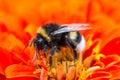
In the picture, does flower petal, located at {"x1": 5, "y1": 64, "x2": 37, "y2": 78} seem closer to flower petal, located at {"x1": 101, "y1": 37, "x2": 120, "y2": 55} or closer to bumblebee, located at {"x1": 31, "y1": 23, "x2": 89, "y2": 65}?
bumblebee, located at {"x1": 31, "y1": 23, "x2": 89, "y2": 65}

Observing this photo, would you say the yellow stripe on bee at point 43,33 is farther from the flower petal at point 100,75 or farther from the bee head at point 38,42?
the flower petal at point 100,75

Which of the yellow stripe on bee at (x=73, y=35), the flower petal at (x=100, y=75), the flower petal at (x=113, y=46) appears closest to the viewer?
the flower petal at (x=100, y=75)

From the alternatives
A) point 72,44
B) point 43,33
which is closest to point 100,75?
point 72,44

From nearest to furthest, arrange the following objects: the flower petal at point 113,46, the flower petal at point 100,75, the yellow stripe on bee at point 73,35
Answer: the flower petal at point 100,75 < the yellow stripe on bee at point 73,35 < the flower petal at point 113,46

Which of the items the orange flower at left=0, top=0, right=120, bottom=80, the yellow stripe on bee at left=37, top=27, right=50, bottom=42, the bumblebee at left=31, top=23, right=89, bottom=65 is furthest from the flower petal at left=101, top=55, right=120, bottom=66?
the yellow stripe on bee at left=37, top=27, right=50, bottom=42

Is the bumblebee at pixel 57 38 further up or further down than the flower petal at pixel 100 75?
further up

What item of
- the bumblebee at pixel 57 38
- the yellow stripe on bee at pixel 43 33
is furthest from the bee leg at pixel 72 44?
the yellow stripe on bee at pixel 43 33

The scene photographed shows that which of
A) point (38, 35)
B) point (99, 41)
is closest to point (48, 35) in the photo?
point (38, 35)

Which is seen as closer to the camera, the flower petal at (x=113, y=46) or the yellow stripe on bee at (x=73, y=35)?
the yellow stripe on bee at (x=73, y=35)

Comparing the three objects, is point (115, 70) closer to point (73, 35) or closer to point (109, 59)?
point (109, 59)
